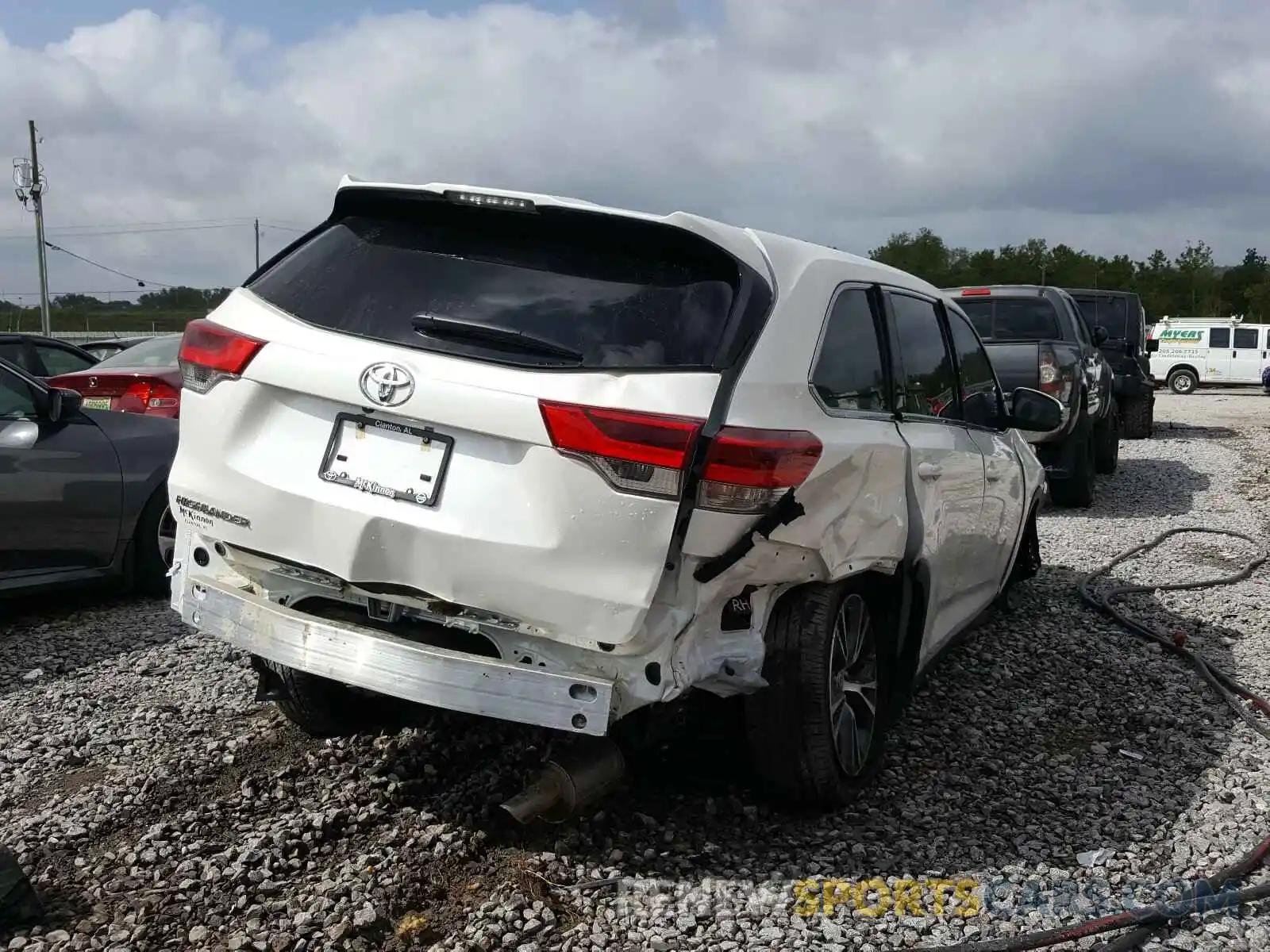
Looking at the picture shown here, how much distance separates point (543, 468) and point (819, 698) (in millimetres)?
1143

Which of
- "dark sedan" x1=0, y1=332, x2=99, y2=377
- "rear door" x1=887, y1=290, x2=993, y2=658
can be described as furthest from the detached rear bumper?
"dark sedan" x1=0, y1=332, x2=99, y2=377

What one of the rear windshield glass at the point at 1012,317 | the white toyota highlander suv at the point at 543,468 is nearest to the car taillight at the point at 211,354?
the white toyota highlander suv at the point at 543,468

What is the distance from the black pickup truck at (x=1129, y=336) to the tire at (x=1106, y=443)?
3.52 m

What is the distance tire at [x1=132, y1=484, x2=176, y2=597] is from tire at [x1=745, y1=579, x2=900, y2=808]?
397cm

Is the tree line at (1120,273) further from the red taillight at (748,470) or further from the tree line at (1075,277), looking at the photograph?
the red taillight at (748,470)

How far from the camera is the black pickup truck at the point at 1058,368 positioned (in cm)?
972

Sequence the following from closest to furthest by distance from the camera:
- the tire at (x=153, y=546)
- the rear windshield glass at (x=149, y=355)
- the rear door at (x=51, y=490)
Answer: the rear door at (x=51, y=490) → the tire at (x=153, y=546) → the rear windshield glass at (x=149, y=355)

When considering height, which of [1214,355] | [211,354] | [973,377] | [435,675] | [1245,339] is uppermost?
[1245,339]

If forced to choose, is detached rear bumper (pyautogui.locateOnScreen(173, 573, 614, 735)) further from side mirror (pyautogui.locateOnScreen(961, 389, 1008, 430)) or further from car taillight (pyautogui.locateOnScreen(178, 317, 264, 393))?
side mirror (pyautogui.locateOnScreen(961, 389, 1008, 430))

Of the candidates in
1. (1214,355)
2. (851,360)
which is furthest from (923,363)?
(1214,355)

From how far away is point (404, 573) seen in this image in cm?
310

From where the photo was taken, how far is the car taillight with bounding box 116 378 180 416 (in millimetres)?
8109

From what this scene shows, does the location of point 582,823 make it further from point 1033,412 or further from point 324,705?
point 1033,412

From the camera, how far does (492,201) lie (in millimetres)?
3324
